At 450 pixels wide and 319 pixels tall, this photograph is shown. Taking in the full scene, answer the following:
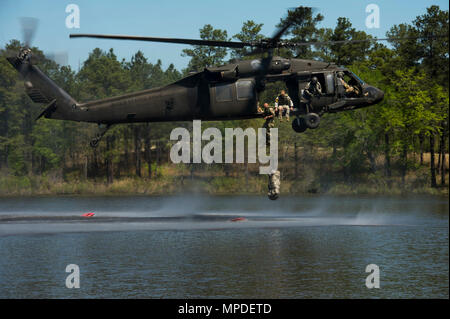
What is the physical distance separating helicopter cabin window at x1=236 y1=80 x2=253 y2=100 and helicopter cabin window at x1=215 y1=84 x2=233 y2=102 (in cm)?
44

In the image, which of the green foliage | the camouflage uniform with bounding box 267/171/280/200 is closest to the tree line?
the green foliage

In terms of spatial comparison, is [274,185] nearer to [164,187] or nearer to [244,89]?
[244,89]

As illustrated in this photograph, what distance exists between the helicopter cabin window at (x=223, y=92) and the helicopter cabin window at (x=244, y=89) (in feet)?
1.46

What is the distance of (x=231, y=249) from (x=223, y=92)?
3414cm

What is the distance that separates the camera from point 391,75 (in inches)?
4149

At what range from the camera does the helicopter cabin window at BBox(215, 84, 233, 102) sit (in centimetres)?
3372

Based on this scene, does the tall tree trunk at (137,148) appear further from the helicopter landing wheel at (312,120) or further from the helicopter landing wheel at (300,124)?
the helicopter landing wheel at (312,120)

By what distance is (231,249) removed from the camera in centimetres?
6519

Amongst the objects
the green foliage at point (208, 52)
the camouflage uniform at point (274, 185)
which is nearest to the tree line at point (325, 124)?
the green foliage at point (208, 52)

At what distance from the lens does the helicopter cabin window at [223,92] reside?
33.7 meters

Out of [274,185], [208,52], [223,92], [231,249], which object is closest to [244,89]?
[223,92]

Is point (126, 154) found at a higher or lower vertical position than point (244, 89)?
lower

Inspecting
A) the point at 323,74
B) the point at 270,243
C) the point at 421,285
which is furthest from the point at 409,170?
the point at 323,74

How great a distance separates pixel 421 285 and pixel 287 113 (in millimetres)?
24827
